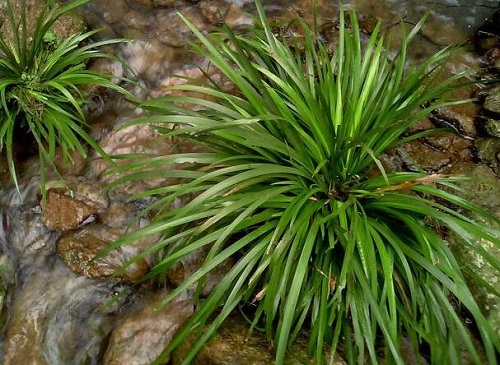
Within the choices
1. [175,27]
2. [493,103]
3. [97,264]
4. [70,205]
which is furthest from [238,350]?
[175,27]

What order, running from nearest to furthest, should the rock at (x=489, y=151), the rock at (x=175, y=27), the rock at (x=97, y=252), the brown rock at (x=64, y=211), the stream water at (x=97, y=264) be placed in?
the stream water at (x=97, y=264), the rock at (x=97, y=252), the rock at (x=489, y=151), the brown rock at (x=64, y=211), the rock at (x=175, y=27)

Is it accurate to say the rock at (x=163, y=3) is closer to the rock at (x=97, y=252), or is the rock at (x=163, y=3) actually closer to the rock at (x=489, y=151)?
the rock at (x=97, y=252)

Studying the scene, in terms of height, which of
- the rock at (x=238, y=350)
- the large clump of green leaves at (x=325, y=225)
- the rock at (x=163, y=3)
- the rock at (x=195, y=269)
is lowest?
the rock at (x=238, y=350)

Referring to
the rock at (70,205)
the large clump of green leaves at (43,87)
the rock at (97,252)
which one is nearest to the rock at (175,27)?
the large clump of green leaves at (43,87)

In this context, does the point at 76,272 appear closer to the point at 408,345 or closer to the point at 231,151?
the point at 231,151

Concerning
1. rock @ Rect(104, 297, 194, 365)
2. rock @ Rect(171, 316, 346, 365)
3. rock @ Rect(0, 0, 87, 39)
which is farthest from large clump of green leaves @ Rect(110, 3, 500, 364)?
rock @ Rect(0, 0, 87, 39)

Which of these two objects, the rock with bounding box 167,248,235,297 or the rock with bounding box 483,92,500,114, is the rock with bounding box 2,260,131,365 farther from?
the rock with bounding box 483,92,500,114

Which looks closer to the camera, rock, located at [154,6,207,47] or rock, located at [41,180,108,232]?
rock, located at [41,180,108,232]

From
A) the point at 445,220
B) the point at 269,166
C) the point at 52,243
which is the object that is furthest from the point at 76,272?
the point at 445,220

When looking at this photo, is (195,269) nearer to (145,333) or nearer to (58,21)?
(145,333)
